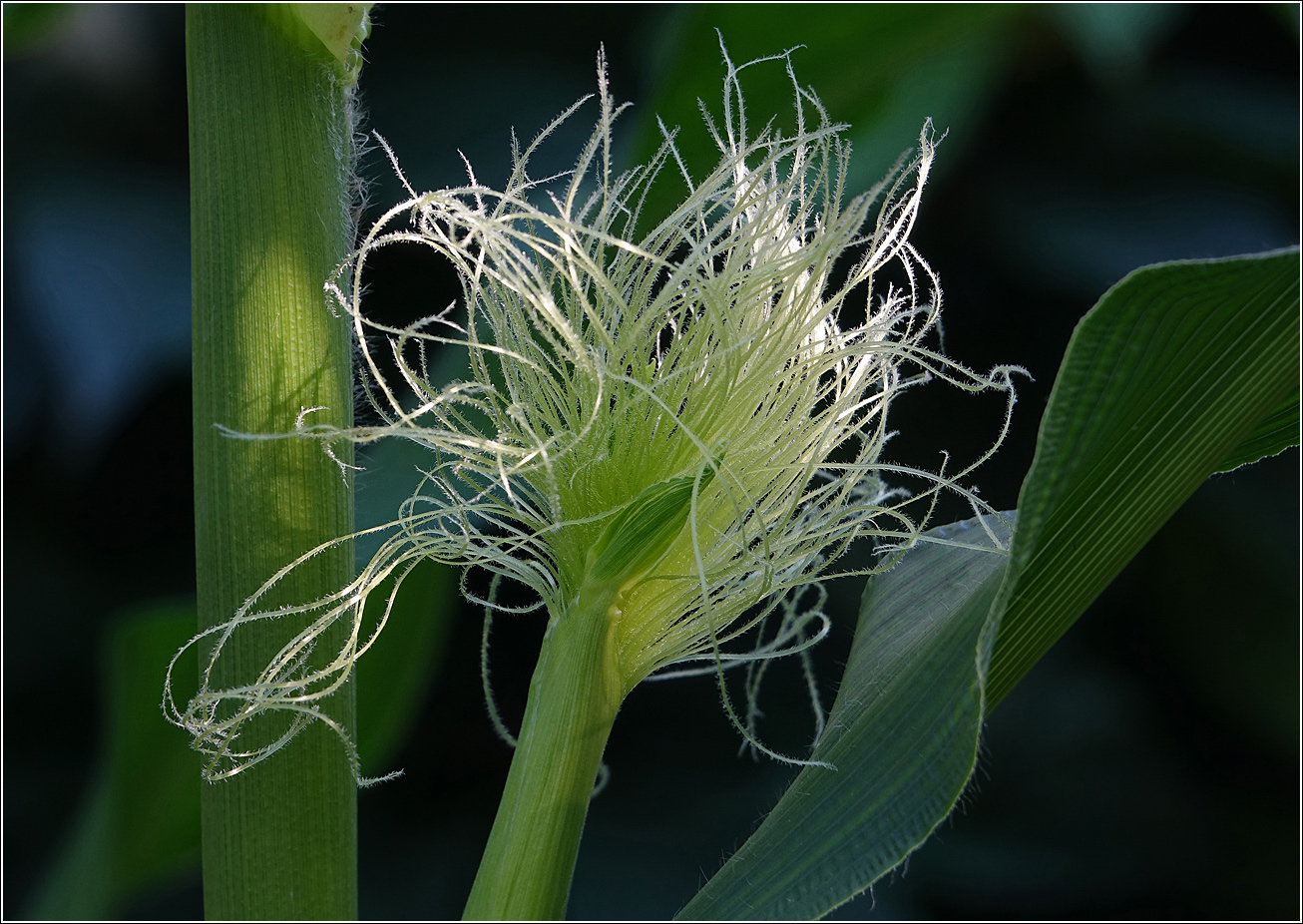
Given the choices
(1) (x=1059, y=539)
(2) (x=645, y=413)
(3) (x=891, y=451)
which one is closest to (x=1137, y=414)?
(1) (x=1059, y=539)

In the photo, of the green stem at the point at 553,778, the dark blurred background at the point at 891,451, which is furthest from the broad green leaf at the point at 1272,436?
the dark blurred background at the point at 891,451

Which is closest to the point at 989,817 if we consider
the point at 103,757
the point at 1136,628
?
the point at 1136,628

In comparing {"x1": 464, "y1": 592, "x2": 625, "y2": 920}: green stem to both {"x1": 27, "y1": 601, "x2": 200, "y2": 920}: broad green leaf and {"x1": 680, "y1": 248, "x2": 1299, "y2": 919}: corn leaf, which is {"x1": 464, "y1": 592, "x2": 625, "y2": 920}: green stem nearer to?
{"x1": 680, "y1": 248, "x2": 1299, "y2": 919}: corn leaf

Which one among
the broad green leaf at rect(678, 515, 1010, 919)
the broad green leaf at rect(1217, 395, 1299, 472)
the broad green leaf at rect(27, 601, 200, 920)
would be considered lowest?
the broad green leaf at rect(27, 601, 200, 920)

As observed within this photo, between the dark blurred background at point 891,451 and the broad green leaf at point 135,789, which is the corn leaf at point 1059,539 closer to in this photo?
the broad green leaf at point 135,789

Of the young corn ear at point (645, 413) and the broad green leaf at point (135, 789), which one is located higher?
the young corn ear at point (645, 413)

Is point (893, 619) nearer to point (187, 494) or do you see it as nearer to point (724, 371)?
point (724, 371)

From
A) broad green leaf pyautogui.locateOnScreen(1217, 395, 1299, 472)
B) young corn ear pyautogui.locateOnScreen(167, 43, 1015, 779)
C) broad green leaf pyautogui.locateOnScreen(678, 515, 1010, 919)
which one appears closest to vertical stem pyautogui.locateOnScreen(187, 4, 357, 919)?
young corn ear pyautogui.locateOnScreen(167, 43, 1015, 779)
